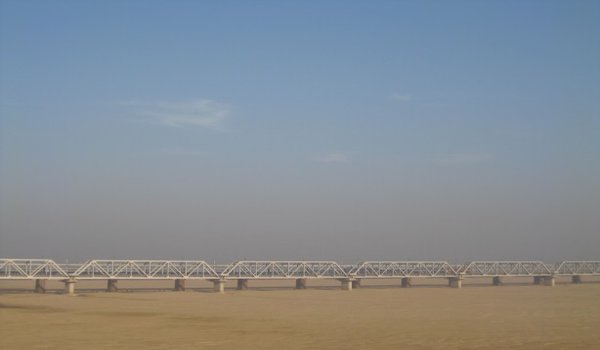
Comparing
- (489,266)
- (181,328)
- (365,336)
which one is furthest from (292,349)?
(489,266)

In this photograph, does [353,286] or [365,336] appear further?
[353,286]

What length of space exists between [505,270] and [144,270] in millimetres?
71227

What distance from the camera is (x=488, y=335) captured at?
34344mm

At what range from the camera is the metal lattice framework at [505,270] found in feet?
392

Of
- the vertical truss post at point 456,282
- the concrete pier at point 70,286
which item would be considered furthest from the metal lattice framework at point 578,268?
the concrete pier at point 70,286

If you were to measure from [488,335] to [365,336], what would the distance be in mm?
6565

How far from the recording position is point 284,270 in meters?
101

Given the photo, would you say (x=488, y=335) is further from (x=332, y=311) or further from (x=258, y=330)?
(x=332, y=311)

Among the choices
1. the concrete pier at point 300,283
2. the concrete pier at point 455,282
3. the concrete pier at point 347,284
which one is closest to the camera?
the concrete pier at point 347,284

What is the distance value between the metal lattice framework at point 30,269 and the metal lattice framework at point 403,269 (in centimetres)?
4572

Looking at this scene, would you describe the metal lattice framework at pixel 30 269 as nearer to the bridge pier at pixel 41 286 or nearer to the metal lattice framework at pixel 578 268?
the bridge pier at pixel 41 286

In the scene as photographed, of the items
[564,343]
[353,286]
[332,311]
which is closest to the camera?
[564,343]

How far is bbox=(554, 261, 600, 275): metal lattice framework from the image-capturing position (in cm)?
13012

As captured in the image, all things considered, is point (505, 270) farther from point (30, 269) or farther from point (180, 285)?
point (30, 269)
